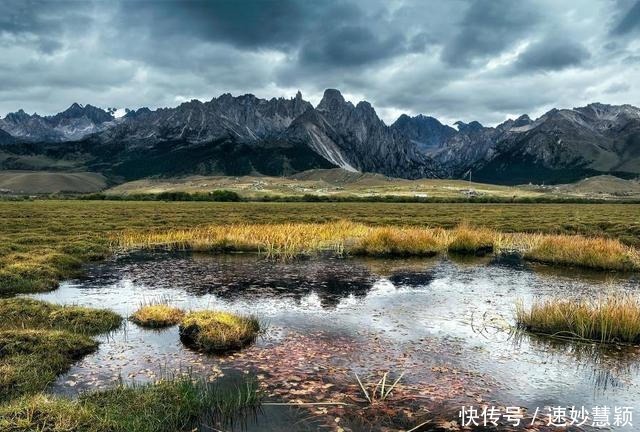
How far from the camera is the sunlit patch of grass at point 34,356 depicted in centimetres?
1436

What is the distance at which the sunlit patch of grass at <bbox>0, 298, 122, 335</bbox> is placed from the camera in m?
20.5

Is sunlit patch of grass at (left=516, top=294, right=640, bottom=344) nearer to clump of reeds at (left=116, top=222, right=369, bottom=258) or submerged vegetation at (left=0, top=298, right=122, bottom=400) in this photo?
submerged vegetation at (left=0, top=298, right=122, bottom=400)

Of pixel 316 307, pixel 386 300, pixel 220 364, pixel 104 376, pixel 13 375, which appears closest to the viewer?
pixel 13 375

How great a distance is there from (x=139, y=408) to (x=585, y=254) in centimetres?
3861

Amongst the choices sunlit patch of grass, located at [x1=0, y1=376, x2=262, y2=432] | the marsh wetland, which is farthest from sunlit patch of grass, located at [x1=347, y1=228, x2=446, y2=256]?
sunlit patch of grass, located at [x1=0, y1=376, x2=262, y2=432]

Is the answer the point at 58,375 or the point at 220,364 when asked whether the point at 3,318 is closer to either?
the point at 58,375

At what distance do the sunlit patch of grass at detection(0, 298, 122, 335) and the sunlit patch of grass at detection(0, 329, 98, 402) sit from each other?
5.29 feet

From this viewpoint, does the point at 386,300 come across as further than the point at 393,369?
Yes

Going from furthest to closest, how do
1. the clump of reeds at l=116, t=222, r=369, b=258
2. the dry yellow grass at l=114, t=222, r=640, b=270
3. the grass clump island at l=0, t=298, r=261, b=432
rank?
the clump of reeds at l=116, t=222, r=369, b=258
the dry yellow grass at l=114, t=222, r=640, b=270
the grass clump island at l=0, t=298, r=261, b=432

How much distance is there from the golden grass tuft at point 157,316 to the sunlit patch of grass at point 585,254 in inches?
1300

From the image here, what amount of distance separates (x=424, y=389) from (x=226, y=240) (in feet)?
122

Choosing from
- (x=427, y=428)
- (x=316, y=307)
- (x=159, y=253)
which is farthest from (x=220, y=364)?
(x=159, y=253)

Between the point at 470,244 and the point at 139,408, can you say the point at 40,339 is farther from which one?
the point at 470,244

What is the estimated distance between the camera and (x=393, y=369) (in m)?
16.6
